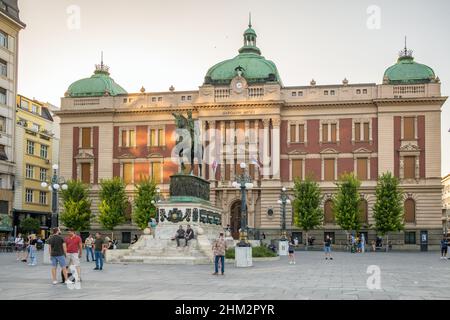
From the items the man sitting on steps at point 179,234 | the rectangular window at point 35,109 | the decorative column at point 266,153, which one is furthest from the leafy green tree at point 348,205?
the rectangular window at point 35,109

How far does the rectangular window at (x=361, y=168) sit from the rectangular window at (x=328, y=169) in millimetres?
2733

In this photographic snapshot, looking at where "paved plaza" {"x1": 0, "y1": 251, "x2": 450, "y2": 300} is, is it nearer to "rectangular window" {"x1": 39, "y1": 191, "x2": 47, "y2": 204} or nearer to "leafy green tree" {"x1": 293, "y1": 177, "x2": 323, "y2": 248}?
"leafy green tree" {"x1": 293, "y1": 177, "x2": 323, "y2": 248}

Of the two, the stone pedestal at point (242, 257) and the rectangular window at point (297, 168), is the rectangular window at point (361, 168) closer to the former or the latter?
the rectangular window at point (297, 168)

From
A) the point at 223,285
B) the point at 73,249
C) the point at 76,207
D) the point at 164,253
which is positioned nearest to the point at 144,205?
the point at 76,207

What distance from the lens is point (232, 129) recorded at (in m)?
71.2

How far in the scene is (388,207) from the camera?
6456cm

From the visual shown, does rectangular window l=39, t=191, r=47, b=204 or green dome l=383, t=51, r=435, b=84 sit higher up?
green dome l=383, t=51, r=435, b=84

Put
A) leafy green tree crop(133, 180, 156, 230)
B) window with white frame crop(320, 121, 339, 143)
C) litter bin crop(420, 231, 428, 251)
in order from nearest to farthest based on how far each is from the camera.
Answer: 1. litter bin crop(420, 231, 428, 251)
2. leafy green tree crop(133, 180, 156, 230)
3. window with white frame crop(320, 121, 339, 143)

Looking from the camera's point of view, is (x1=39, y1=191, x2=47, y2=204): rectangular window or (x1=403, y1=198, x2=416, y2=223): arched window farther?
(x1=39, y1=191, x2=47, y2=204): rectangular window

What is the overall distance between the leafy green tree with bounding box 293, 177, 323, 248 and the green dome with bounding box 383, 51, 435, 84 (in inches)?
570

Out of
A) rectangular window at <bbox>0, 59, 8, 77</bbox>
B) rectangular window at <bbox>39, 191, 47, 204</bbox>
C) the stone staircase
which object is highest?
rectangular window at <bbox>0, 59, 8, 77</bbox>

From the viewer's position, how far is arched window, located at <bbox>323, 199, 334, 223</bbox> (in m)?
70.1

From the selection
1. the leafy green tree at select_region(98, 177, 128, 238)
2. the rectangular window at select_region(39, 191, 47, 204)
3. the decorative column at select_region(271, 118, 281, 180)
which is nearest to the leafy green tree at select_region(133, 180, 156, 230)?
the leafy green tree at select_region(98, 177, 128, 238)
